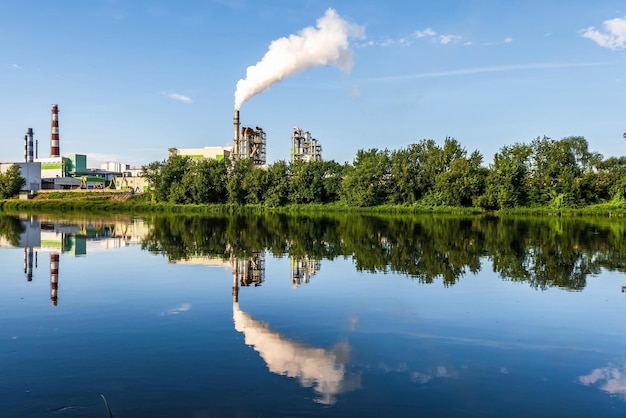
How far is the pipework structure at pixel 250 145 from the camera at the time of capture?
273ft

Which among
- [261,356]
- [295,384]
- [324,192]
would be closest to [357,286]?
[261,356]

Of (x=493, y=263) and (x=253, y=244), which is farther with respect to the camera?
(x=253, y=244)

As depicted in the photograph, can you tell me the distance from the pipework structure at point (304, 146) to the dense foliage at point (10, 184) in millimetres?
47653

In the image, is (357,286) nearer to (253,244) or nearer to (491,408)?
(491,408)

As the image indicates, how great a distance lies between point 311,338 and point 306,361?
3.72ft

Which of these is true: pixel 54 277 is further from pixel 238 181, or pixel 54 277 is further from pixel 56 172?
pixel 56 172

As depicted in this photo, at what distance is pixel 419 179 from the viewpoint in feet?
218

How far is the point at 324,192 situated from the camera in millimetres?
72938

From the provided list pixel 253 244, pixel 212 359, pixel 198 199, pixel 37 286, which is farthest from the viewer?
pixel 198 199

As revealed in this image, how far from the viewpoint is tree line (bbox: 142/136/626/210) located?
60.0 m

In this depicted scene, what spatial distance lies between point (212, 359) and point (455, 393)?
3.28m

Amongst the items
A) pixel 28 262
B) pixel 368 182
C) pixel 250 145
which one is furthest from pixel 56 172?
pixel 28 262

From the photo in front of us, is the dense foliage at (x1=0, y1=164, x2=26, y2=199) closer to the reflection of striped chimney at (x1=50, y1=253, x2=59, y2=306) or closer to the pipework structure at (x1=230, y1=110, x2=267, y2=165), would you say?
the pipework structure at (x1=230, y1=110, x2=267, y2=165)

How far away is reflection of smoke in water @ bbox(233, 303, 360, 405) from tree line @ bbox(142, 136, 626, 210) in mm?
54891
